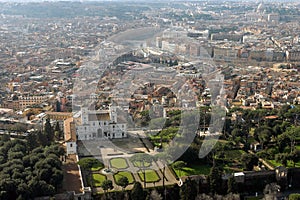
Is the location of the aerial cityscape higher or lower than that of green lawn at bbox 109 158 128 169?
higher

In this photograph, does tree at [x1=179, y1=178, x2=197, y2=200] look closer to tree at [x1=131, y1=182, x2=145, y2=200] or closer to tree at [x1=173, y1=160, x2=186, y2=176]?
tree at [x1=131, y1=182, x2=145, y2=200]

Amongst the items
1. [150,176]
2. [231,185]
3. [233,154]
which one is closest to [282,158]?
[233,154]

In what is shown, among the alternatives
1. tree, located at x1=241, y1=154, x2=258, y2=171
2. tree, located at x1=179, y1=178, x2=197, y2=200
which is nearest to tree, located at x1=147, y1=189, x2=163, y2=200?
tree, located at x1=179, y1=178, x2=197, y2=200

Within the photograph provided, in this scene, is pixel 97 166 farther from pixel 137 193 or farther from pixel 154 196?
pixel 154 196

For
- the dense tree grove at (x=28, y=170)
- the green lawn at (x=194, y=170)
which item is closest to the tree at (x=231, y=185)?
the green lawn at (x=194, y=170)

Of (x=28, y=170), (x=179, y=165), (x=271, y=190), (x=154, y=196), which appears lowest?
(x=271, y=190)

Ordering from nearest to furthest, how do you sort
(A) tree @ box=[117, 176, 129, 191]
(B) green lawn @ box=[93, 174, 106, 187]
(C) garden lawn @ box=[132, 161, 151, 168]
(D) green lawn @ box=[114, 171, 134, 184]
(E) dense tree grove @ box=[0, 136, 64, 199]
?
1. (E) dense tree grove @ box=[0, 136, 64, 199]
2. (A) tree @ box=[117, 176, 129, 191]
3. (B) green lawn @ box=[93, 174, 106, 187]
4. (D) green lawn @ box=[114, 171, 134, 184]
5. (C) garden lawn @ box=[132, 161, 151, 168]
